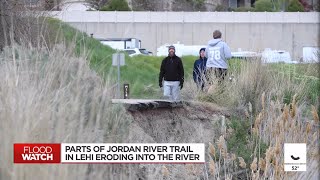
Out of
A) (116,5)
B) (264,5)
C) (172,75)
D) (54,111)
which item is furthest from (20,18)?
(264,5)

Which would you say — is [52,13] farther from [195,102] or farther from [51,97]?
[51,97]

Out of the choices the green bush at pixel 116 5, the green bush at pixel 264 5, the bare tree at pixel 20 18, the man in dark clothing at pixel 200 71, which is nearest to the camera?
the bare tree at pixel 20 18

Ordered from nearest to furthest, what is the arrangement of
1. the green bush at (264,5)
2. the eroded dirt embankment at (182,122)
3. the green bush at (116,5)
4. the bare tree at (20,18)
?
the eroded dirt embankment at (182,122) < the bare tree at (20,18) < the green bush at (116,5) < the green bush at (264,5)

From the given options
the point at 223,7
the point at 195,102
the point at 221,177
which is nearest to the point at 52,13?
the point at 195,102

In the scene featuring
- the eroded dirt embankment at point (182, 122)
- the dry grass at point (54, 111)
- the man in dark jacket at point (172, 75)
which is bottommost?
the eroded dirt embankment at point (182, 122)

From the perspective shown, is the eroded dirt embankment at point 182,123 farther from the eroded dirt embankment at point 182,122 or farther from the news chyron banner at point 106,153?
the news chyron banner at point 106,153

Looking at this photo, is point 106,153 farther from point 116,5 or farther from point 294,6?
point 294,6

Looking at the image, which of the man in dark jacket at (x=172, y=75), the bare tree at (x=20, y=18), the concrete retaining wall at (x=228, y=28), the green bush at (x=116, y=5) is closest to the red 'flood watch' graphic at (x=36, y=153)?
the bare tree at (x=20, y=18)

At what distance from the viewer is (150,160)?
5.93m

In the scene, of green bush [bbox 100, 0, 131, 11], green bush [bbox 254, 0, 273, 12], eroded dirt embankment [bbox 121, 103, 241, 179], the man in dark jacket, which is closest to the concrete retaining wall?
green bush [bbox 100, 0, 131, 11]

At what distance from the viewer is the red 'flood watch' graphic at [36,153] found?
196 inches

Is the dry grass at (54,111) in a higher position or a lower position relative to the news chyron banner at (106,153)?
higher

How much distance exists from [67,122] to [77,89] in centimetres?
54

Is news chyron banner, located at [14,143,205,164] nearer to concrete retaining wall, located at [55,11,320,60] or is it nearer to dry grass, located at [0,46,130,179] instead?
dry grass, located at [0,46,130,179]
